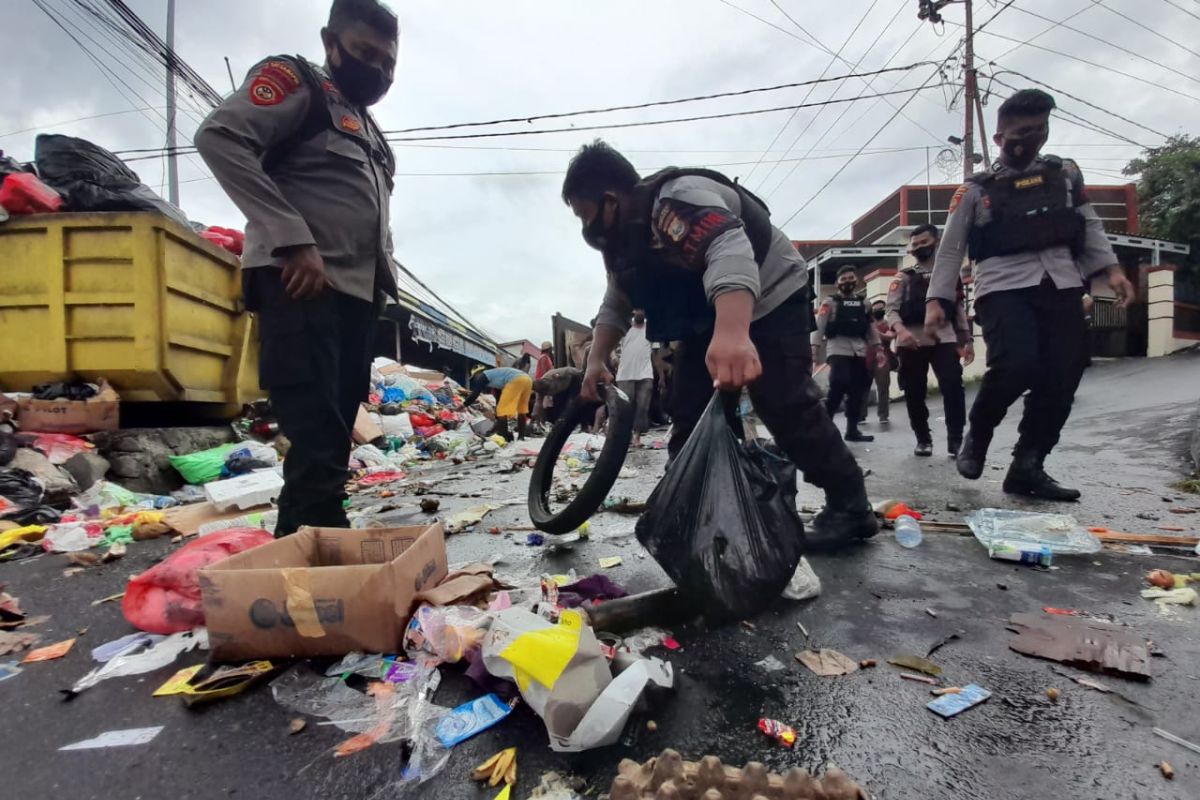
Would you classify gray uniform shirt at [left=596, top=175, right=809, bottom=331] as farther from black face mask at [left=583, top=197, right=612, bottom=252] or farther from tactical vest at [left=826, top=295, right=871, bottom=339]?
tactical vest at [left=826, top=295, right=871, bottom=339]

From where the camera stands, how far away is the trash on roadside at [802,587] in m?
1.66

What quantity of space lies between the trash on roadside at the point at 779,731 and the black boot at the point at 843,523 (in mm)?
1108

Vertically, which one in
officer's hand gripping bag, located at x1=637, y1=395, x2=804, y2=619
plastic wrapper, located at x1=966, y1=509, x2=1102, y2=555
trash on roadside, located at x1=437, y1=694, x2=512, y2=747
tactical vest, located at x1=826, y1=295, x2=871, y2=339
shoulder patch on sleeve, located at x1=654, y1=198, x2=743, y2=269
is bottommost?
trash on roadside, located at x1=437, y1=694, x2=512, y2=747

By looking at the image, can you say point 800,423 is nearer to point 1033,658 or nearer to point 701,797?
point 1033,658

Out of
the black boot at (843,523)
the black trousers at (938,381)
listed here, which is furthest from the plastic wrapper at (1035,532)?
the black trousers at (938,381)

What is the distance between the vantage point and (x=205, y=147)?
5.49 ft

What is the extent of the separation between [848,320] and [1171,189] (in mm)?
22831

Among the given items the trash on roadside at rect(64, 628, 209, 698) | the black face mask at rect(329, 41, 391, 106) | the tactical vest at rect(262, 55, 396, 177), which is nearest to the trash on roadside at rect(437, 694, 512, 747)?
the trash on roadside at rect(64, 628, 209, 698)

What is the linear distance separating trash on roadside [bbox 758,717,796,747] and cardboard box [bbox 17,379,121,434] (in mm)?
4491

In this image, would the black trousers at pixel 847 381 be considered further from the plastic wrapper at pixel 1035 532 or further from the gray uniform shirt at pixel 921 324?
the plastic wrapper at pixel 1035 532

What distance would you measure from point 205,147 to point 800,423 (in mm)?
2068

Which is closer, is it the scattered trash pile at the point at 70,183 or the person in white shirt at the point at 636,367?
the scattered trash pile at the point at 70,183

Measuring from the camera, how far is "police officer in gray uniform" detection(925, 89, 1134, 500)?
2.72m

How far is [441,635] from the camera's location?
1318mm
